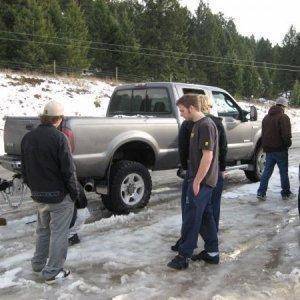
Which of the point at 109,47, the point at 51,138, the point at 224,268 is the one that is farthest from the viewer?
the point at 109,47

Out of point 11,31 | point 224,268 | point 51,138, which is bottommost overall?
point 224,268

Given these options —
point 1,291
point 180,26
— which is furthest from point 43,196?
point 180,26

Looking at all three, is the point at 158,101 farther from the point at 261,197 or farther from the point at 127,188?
the point at 261,197

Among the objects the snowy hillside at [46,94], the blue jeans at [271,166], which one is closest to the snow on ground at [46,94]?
the snowy hillside at [46,94]

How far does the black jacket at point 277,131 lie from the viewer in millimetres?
8477

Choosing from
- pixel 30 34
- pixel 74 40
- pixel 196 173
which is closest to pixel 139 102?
pixel 196 173

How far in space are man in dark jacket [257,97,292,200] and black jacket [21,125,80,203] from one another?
15.6 ft

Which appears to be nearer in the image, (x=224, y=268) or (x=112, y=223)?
(x=224, y=268)

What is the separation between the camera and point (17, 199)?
8273mm

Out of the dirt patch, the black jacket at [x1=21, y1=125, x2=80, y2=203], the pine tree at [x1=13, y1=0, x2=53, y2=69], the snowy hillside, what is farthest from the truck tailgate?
the pine tree at [x1=13, y1=0, x2=53, y2=69]

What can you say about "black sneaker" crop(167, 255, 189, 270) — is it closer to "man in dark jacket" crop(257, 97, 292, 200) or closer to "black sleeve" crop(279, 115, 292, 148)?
"man in dark jacket" crop(257, 97, 292, 200)

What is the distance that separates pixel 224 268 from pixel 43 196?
6.77 feet

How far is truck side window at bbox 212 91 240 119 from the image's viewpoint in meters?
9.38

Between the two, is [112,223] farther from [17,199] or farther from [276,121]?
[276,121]
